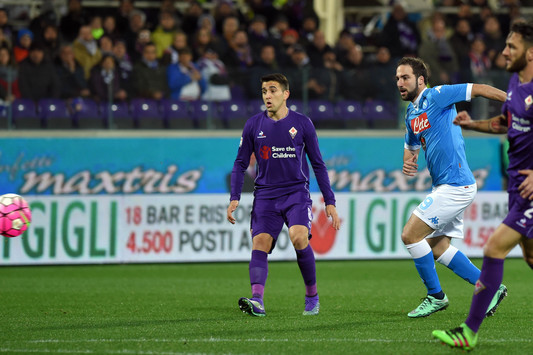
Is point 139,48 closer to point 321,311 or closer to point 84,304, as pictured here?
point 84,304

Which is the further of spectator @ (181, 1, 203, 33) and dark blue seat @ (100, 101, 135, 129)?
spectator @ (181, 1, 203, 33)

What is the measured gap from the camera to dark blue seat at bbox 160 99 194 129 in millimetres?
16531

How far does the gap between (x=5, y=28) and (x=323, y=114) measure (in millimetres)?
5913

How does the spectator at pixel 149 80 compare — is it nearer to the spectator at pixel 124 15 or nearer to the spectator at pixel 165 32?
the spectator at pixel 165 32

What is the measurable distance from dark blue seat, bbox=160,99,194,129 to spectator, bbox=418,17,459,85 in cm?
458

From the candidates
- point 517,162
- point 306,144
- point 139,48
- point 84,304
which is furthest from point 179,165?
point 517,162

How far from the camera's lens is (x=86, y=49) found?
1634cm

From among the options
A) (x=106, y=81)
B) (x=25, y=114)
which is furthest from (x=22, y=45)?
(x=106, y=81)

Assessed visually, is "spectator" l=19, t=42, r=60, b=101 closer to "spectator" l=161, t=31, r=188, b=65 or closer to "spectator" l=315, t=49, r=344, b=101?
"spectator" l=161, t=31, r=188, b=65

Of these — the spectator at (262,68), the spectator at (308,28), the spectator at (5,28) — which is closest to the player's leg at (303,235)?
the spectator at (262,68)

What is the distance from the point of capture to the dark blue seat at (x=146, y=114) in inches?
643

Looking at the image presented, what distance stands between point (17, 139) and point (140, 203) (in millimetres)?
2771

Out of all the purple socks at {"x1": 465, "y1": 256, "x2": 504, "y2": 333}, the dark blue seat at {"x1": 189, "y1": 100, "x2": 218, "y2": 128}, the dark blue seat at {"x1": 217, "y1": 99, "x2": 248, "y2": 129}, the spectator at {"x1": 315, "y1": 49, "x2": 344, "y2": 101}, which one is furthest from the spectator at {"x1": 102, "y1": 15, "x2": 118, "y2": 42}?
the purple socks at {"x1": 465, "y1": 256, "x2": 504, "y2": 333}

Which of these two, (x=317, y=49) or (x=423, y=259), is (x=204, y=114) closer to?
(x=317, y=49)
